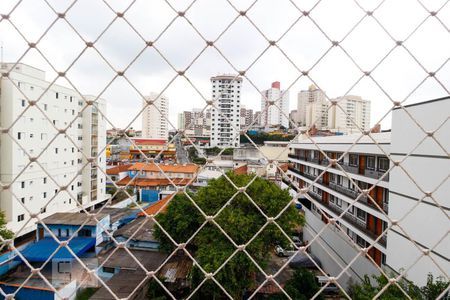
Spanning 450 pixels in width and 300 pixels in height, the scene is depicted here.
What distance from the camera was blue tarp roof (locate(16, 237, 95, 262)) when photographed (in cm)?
478

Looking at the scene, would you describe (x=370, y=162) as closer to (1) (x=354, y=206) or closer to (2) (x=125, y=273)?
(1) (x=354, y=206)

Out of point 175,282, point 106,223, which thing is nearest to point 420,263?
point 175,282

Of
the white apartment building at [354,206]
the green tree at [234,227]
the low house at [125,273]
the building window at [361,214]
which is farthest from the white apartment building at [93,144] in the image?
the building window at [361,214]

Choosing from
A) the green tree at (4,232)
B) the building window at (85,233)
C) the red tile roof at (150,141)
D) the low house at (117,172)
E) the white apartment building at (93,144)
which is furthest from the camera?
the red tile roof at (150,141)

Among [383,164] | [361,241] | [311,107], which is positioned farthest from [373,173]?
[311,107]

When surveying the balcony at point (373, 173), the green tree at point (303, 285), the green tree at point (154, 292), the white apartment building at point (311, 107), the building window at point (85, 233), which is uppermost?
the white apartment building at point (311, 107)

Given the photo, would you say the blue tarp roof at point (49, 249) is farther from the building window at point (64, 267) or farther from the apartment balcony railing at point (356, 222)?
the apartment balcony railing at point (356, 222)

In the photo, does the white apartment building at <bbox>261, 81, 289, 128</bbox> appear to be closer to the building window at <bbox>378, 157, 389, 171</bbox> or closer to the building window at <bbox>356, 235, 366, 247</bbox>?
the building window at <bbox>378, 157, 389, 171</bbox>

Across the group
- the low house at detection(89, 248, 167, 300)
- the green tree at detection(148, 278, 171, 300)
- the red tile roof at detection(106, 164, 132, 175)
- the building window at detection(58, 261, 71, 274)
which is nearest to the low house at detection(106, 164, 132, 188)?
the red tile roof at detection(106, 164, 132, 175)

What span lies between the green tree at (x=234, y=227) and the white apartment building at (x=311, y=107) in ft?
21.9

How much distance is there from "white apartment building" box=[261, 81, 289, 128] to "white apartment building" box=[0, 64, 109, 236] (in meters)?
3.64

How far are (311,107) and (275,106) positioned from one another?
15.8 metres

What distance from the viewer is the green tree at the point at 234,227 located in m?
3.35

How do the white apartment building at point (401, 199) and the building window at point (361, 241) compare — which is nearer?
the white apartment building at point (401, 199)
